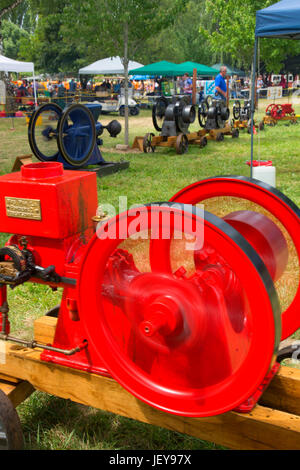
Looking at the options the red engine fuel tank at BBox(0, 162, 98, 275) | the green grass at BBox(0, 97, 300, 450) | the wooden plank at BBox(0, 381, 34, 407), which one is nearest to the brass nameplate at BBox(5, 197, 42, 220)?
the red engine fuel tank at BBox(0, 162, 98, 275)

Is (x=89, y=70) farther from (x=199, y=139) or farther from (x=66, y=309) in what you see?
(x=66, y=309)

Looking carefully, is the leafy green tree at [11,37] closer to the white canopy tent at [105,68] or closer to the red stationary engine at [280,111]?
the white canopy tent at [105,68]

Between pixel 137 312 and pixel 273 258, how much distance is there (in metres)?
0.61

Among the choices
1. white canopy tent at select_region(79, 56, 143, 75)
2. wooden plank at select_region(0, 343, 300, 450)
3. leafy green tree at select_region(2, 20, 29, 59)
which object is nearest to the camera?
wooden plank at select_region(0, 343, 300, 450)

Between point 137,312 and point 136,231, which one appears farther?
point 137,312

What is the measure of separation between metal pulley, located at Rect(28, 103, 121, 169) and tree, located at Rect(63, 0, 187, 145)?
148 inches

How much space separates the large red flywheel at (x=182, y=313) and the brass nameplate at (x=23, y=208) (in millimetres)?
355

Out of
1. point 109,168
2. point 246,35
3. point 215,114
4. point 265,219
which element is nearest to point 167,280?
point 265,219

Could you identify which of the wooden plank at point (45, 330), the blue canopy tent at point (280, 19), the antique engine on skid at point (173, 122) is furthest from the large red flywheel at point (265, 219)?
the antique engine on skid at point (173, 122)

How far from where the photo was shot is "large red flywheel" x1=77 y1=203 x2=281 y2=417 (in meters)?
1.36

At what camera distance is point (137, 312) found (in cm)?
167

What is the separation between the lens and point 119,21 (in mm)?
9922

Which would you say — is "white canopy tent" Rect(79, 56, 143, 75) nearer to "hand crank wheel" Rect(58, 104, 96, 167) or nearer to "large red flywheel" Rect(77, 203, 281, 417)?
"hand crank wheel" Rect(58, 104, 96, 167)
